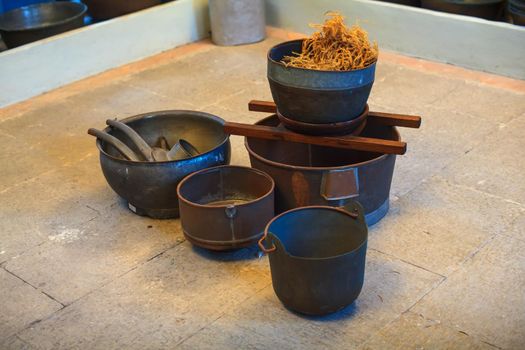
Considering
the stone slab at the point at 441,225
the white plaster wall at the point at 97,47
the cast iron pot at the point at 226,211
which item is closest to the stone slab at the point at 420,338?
the stone slab at the point at 441,225

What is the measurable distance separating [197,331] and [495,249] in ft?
4.92

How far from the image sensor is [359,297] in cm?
349

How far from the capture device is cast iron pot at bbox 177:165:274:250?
3646 mm

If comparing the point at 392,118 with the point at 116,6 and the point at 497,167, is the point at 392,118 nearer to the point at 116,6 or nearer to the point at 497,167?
the point at 497,167

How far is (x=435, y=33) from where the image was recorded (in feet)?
19.8

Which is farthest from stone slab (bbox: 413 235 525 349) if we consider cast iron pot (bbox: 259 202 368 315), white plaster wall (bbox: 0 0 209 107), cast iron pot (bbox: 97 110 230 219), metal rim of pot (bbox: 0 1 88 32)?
metal rim of pot (bbox: 0 1 88 32)

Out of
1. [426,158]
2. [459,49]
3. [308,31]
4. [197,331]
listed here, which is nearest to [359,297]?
[197,331]

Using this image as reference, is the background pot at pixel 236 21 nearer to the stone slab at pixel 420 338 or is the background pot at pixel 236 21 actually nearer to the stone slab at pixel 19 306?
the stone slab at pixel 19 306

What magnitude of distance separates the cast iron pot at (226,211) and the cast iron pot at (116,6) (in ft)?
10.1

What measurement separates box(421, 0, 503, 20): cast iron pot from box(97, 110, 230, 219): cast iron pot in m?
2.61

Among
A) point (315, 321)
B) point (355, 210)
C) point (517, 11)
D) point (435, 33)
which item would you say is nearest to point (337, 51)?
point (355, 210)

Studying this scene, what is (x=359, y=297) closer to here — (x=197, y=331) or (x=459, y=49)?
(x=197, y=331)

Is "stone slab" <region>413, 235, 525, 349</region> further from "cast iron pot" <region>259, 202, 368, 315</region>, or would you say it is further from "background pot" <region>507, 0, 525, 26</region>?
"background pot" <region>507, 0, 525, 26</region>

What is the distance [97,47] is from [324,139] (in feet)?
9.64
